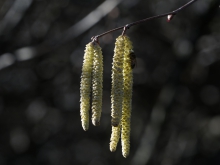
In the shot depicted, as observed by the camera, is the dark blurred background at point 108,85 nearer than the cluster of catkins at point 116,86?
No

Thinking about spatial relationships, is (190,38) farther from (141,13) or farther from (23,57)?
(23,57)

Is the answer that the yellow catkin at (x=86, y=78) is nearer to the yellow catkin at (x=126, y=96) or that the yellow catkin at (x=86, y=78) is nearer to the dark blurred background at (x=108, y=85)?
the yellow catkin at (x=126, y=96)

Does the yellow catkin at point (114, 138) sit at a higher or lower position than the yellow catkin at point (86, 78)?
lower

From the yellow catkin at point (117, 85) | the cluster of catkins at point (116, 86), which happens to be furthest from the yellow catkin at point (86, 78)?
the yellow catkin at point (117, 85)

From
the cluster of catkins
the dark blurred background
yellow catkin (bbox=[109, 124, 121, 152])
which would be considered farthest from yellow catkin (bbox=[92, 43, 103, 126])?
the dark blurred background

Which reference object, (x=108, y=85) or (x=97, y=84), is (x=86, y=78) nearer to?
(x=97, y=84)

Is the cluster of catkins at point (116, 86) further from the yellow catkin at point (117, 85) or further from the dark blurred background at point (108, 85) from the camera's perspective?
the dark blurred background at point (108, 85)

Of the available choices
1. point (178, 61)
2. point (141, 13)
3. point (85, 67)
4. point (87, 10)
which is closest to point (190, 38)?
point (178, 61)
